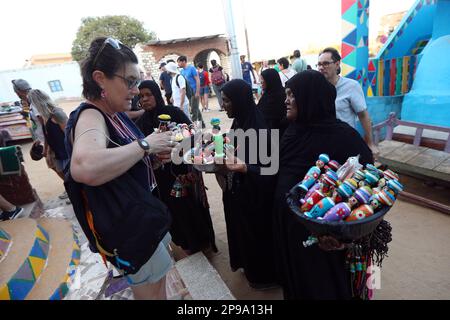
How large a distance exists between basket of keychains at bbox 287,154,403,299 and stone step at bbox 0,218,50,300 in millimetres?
2406

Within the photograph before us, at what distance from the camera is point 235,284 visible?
258 centimetres

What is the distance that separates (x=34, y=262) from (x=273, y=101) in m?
3.10

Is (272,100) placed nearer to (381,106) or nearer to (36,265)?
(36,265)

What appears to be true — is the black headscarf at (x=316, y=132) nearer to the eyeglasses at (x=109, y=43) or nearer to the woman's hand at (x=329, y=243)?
the woman's hand at (x=329, y=243)

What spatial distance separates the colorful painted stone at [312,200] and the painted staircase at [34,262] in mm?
2398

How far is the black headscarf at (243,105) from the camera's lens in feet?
7.38

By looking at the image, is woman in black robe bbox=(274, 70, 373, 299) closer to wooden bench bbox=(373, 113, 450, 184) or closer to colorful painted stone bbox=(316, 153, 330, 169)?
colorful painted stone bbox=(316, 153, 330, 169)

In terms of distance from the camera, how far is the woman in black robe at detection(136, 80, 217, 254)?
261 cm

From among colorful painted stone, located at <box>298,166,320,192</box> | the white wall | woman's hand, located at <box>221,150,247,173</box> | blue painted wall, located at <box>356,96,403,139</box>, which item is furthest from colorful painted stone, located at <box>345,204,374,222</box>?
the white wall

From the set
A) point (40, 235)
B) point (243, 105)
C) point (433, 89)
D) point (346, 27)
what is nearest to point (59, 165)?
point (40, 235)

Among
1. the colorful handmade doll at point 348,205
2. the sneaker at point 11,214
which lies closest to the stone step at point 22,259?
the sneaker at point 11,214

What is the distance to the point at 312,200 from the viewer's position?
1.30 metres
